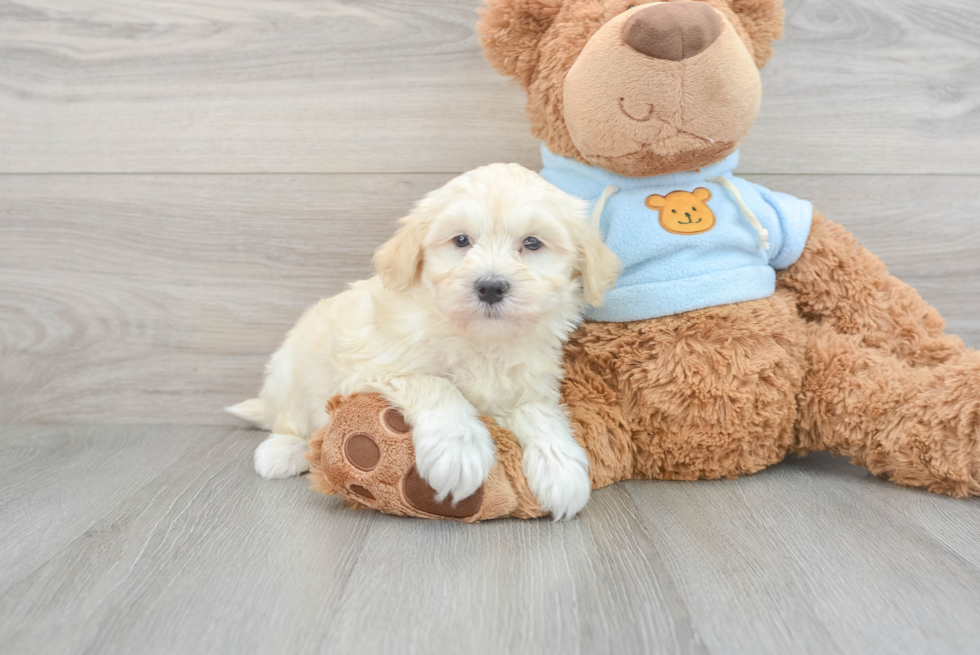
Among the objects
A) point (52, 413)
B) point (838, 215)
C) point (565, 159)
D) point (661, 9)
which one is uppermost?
point (661, 9)

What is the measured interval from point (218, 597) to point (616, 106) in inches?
36.6

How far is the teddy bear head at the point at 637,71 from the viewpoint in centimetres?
112

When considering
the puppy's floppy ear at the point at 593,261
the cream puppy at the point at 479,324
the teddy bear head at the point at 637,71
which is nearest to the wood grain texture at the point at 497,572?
the cream puppy at the point at 479,324

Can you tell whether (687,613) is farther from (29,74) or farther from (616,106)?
(29,74)

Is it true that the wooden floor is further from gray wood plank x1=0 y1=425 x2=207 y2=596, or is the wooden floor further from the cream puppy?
the cream puppy

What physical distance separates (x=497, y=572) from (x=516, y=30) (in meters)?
0.92

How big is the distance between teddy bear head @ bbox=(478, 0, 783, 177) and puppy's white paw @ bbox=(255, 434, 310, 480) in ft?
2.57

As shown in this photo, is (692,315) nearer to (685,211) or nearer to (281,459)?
(685,211)

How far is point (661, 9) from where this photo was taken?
44.3 inches

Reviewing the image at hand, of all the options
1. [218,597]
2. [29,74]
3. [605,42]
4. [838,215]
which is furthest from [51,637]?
[838,215]

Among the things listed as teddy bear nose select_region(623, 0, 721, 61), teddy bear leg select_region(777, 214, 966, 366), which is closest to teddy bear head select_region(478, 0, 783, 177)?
teddy bear nose select_region(623, 0, 721, 61)

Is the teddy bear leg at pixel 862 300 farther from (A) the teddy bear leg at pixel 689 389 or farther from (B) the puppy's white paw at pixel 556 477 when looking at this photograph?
(B) the puppy's white paw at pixel 556 477

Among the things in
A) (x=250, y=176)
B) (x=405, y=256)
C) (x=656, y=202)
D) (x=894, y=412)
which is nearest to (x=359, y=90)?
(x=250, y=176)

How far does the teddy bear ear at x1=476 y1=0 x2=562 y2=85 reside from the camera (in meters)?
1.26
